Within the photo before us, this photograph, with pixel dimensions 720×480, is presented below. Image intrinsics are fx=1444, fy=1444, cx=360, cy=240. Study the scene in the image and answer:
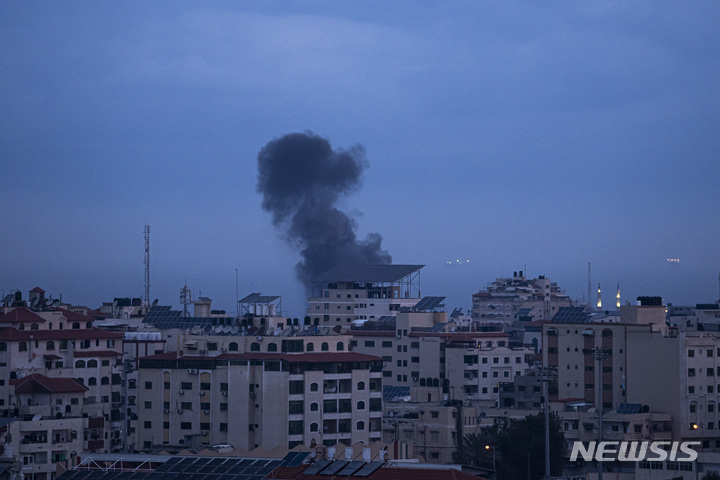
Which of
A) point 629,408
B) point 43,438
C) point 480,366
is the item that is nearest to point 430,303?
point 480,366

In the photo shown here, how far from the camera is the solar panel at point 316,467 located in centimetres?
5498

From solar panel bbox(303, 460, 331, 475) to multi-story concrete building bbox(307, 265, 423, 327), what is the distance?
348ft

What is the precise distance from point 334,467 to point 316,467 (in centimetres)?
99

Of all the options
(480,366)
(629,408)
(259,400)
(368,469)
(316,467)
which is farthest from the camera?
(480,366)

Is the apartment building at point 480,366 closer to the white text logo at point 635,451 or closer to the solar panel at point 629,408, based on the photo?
the solar panel at point 629,408

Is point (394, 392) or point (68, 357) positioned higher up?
point (68, 357)

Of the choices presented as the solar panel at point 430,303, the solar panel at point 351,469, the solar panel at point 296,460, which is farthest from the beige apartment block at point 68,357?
the solar panel at point 430,303

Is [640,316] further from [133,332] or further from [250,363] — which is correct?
[133,332]

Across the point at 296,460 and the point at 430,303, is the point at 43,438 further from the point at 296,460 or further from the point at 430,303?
the point at 430,303

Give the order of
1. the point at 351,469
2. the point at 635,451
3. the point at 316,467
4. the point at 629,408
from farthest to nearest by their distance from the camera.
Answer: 1. the point at 629,408
2. the point at 635,451
3. the point at 316,467
4. the point at 351,469

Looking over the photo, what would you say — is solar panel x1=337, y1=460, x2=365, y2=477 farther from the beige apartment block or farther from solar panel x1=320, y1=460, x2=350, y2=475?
the beige apartment block

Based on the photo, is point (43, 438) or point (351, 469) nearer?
point (351, 469)

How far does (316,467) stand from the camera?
5544 cm

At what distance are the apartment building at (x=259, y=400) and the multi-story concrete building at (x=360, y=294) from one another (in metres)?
69.9
